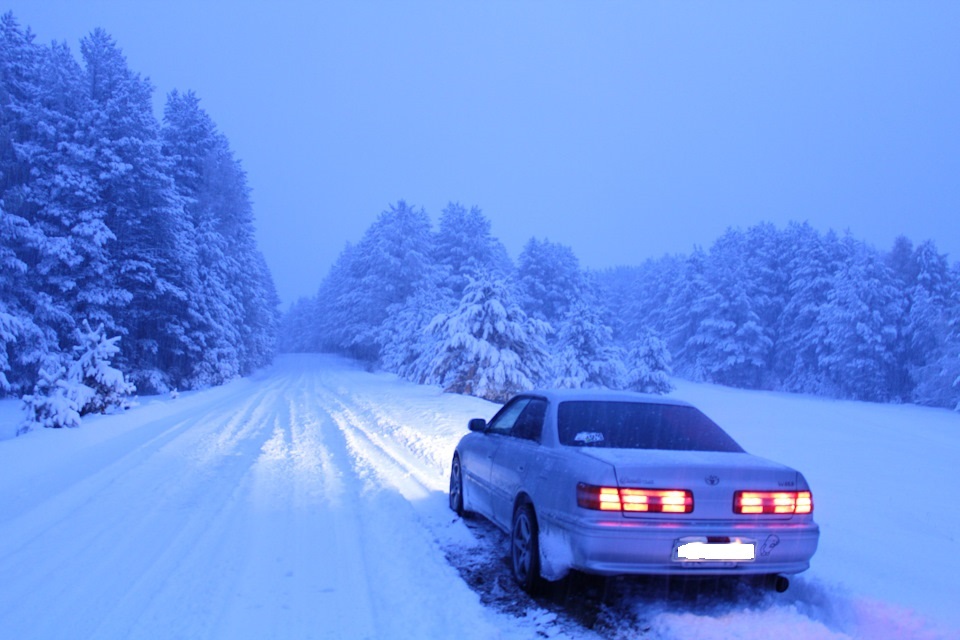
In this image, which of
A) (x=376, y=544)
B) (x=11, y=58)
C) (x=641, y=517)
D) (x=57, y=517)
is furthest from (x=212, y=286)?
(x=641, y=517)

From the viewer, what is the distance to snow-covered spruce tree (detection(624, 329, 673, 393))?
3300 centimetres

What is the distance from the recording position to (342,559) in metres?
6.03

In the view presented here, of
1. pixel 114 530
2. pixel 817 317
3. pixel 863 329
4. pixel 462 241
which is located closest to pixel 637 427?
pixel 114 530

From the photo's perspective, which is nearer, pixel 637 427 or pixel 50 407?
pixel 637 427

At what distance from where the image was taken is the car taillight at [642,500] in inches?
180

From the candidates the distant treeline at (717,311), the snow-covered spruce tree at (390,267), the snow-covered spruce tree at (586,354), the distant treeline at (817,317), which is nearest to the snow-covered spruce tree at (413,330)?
the distant treeline at (717,311)

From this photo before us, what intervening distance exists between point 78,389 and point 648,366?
24486 millimetres

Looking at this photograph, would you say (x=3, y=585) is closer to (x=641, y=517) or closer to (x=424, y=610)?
(x=424, y=610)

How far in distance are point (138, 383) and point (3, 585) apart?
82.1 feet

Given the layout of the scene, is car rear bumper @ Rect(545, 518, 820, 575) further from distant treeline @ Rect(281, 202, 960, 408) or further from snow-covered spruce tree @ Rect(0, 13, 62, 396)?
distant treeline @ Rect(281, 202, 960, 408)

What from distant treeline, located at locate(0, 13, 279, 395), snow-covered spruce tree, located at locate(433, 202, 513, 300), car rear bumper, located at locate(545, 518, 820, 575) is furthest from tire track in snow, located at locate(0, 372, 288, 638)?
snow-covered spruce tree, located at locate(433, 202, 513, 300)

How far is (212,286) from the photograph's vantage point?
33.0 metres

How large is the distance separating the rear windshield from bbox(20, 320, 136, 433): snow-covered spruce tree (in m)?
13.1

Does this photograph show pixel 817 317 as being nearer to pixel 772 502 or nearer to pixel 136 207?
pixel 136 207
